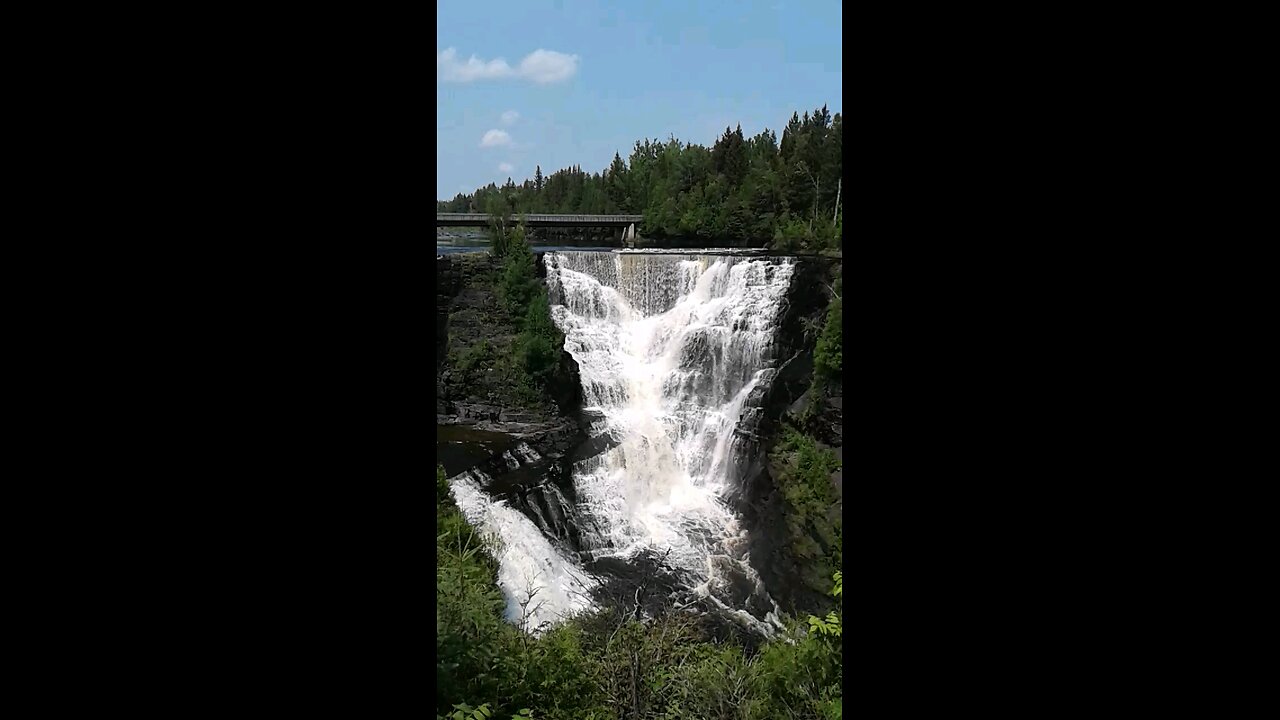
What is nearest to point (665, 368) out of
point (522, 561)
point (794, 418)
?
point (794, 418)

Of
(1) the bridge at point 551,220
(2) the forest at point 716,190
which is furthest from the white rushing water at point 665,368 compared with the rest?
(2) the forest at point 716,190

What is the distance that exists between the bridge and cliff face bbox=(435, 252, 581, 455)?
298 millimetres

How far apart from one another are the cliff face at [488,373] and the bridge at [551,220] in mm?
298

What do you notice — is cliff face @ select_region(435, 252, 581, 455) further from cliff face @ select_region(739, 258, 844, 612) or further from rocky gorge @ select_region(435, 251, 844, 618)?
cliff face @ select_region(739, 258, 844, 612)

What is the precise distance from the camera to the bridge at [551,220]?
826 centimetres

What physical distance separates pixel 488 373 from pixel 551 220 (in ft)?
5.37

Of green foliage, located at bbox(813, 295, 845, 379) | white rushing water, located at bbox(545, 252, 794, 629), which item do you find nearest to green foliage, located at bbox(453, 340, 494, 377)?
white rushing water, located at bbox(545, 252, 794, 629)

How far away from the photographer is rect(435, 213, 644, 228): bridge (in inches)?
325

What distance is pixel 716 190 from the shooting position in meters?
8.55
